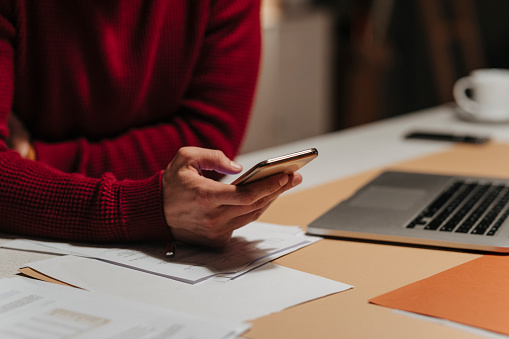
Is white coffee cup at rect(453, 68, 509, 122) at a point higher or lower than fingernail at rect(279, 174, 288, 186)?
lower

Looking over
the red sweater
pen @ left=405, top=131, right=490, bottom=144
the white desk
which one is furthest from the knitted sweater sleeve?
pen @ left=405, top=131, right=490, bottom=144

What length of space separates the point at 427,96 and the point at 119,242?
3086mm

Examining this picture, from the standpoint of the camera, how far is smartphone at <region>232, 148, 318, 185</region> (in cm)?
75

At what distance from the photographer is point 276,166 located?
764 millimetres

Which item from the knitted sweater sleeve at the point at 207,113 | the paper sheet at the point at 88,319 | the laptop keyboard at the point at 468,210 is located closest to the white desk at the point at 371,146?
the knitted sweater sleeve at the point at 207,113

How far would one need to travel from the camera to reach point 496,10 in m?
3.44

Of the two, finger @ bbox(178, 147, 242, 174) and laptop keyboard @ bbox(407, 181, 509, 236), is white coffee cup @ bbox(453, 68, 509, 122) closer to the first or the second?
laptop keyboard @ bbox(407, 181, 509, 236)

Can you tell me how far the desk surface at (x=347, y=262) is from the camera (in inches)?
25.6

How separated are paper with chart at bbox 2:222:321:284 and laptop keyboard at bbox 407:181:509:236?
0.58ft

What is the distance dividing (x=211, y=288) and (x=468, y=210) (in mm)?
456

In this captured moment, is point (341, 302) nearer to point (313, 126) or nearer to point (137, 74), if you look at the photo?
point (137, 74)

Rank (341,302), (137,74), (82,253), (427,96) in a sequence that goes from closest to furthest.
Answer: (341,302)
(82,253)
(137,74)
(427,96)

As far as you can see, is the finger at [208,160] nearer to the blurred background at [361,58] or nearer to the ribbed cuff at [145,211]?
the ribbed cuff at [145,211]

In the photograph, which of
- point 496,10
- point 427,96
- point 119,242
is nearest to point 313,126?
point 427,96
